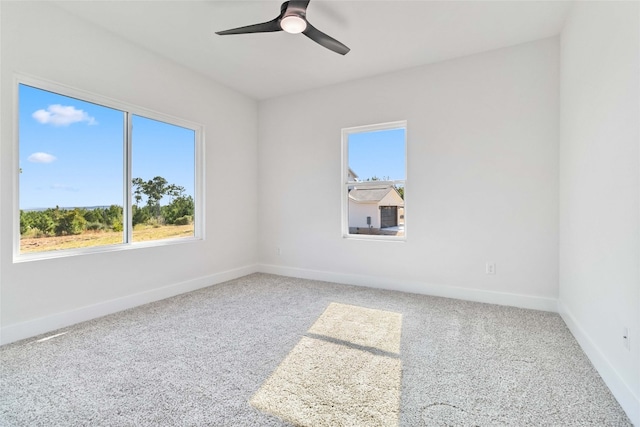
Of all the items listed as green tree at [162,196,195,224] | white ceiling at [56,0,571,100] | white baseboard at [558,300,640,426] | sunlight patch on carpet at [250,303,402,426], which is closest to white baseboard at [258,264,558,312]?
white baseboard at [558,300,640,426]

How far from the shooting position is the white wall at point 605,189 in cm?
153

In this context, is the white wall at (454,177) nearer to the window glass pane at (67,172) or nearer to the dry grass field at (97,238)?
the dry grass field at (97,238)

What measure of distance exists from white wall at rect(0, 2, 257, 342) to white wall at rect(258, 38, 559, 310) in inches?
35.5

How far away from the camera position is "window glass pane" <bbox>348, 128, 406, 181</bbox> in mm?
3877

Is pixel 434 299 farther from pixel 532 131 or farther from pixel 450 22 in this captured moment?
pixel 450 22

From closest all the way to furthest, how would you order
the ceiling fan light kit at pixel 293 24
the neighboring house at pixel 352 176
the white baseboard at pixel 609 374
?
the white baseboard at pixel 609 374 → the ceiling fan light kit at pixel 293 24 → the neighboring house at pixel 352 176

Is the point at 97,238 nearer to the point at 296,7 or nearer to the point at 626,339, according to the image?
the point at 296,7

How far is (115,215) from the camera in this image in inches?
124

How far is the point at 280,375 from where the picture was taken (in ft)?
6.24

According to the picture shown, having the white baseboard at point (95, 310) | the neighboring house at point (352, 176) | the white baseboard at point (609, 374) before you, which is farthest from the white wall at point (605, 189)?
the white baseboard at point (95, 310)

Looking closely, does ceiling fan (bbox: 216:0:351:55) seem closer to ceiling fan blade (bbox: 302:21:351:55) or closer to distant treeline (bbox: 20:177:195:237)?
ceiling fan blade (bbox: 302:21:351:55)

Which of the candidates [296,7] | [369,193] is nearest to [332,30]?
[296,7]

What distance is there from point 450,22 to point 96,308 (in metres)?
4.32

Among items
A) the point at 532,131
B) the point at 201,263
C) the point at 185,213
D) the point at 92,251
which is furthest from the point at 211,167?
the point at 532,131
